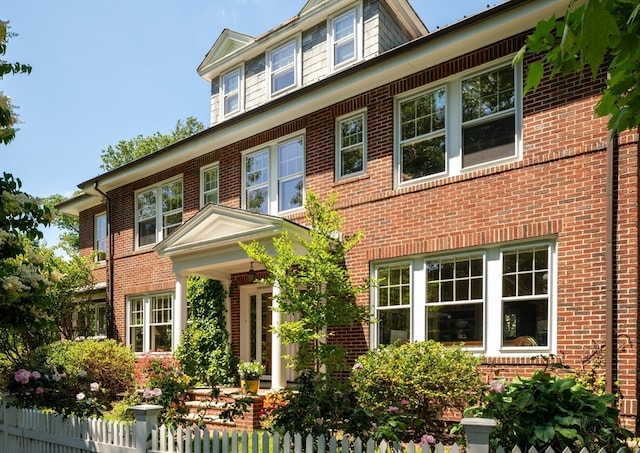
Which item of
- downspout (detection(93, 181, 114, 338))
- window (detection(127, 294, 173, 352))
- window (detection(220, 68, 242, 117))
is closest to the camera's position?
window (detection(127, 294, 173, 352))

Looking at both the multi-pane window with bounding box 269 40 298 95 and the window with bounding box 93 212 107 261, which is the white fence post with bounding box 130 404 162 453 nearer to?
the multi-pane window with bounding box 269 40 298 95

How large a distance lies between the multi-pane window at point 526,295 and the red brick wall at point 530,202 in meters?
0.28

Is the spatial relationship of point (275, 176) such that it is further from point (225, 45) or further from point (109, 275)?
point (109, 275)

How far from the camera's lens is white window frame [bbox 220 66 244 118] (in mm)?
16344

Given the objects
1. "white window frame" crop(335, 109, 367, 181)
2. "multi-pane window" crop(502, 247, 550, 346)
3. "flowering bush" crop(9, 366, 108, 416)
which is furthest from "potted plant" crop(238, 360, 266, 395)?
"multi-pane window" crop(502, 247, 550, 346)

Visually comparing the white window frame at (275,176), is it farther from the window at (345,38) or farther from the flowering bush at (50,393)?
the flowering bush at (50,393)

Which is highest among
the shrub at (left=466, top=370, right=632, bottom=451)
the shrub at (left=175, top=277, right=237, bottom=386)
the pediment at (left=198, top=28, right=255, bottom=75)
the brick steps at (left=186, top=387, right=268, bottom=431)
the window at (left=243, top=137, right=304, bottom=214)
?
the pediment at (left=198, top=28, right=255, bottom=75)

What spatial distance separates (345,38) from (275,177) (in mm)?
4180

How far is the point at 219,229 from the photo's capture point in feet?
38.7

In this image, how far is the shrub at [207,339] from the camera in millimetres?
12945

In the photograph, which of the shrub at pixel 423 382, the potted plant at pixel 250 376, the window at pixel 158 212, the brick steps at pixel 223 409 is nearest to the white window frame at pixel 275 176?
the window at pixel 158 212

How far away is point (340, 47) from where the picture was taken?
14.3 meters

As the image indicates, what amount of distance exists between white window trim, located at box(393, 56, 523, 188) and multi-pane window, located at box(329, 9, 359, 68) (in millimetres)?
4099

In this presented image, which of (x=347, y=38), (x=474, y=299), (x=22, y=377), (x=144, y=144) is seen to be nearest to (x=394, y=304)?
(x=474, y=299)
